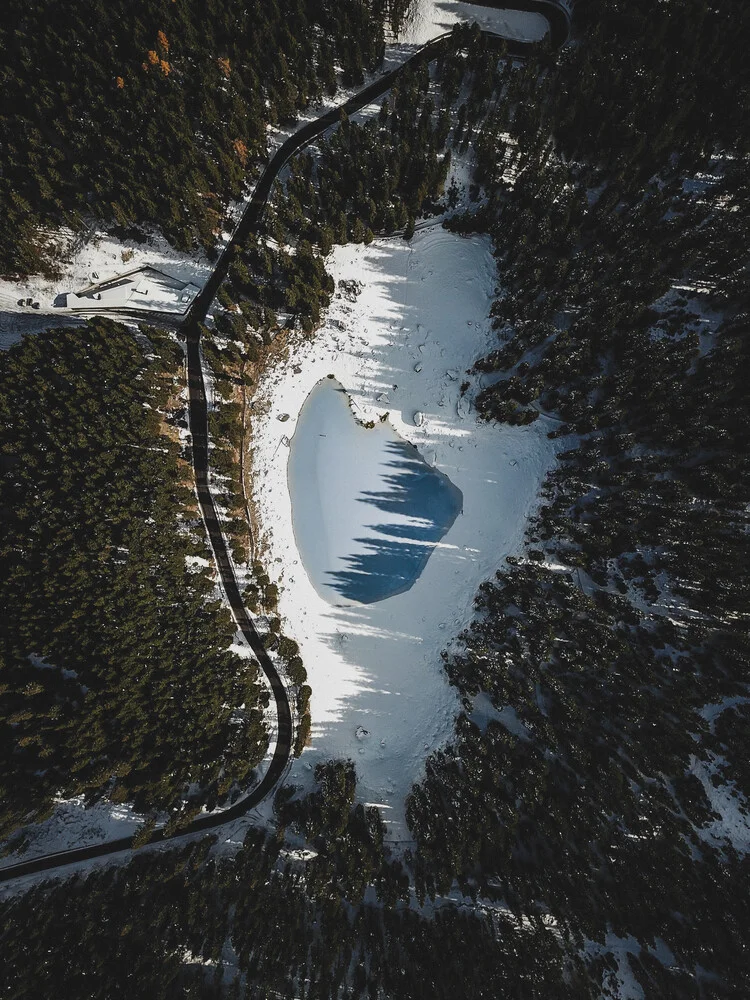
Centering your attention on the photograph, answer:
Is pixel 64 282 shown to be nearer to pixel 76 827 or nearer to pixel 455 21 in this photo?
pixel 455 21

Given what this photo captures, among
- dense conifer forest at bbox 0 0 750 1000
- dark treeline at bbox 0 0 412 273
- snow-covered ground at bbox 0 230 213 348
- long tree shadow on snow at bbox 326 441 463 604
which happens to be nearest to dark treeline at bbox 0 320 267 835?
dense conifer forest at bbox 0 0 750 1000

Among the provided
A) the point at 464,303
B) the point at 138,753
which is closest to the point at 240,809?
the point at 138,753

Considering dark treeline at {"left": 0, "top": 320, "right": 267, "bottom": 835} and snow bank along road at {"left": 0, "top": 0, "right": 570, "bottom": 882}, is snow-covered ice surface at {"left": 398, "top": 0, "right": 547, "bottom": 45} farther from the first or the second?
dark treeline at {"left": 0, "top": 320, "right": 267, "bottom": 835}

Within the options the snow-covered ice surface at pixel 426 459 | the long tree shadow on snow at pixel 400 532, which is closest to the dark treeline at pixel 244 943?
the snow-covered ice surface at pixel 426 459

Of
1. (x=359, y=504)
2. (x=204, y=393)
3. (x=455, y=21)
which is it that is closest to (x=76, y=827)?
(x=359, y=504)

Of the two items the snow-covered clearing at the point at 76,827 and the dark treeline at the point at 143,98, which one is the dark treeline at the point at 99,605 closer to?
the snow-covered clearing at the point at 76,827

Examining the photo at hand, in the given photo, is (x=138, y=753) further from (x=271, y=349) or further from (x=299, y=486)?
(x=271, y=349)
